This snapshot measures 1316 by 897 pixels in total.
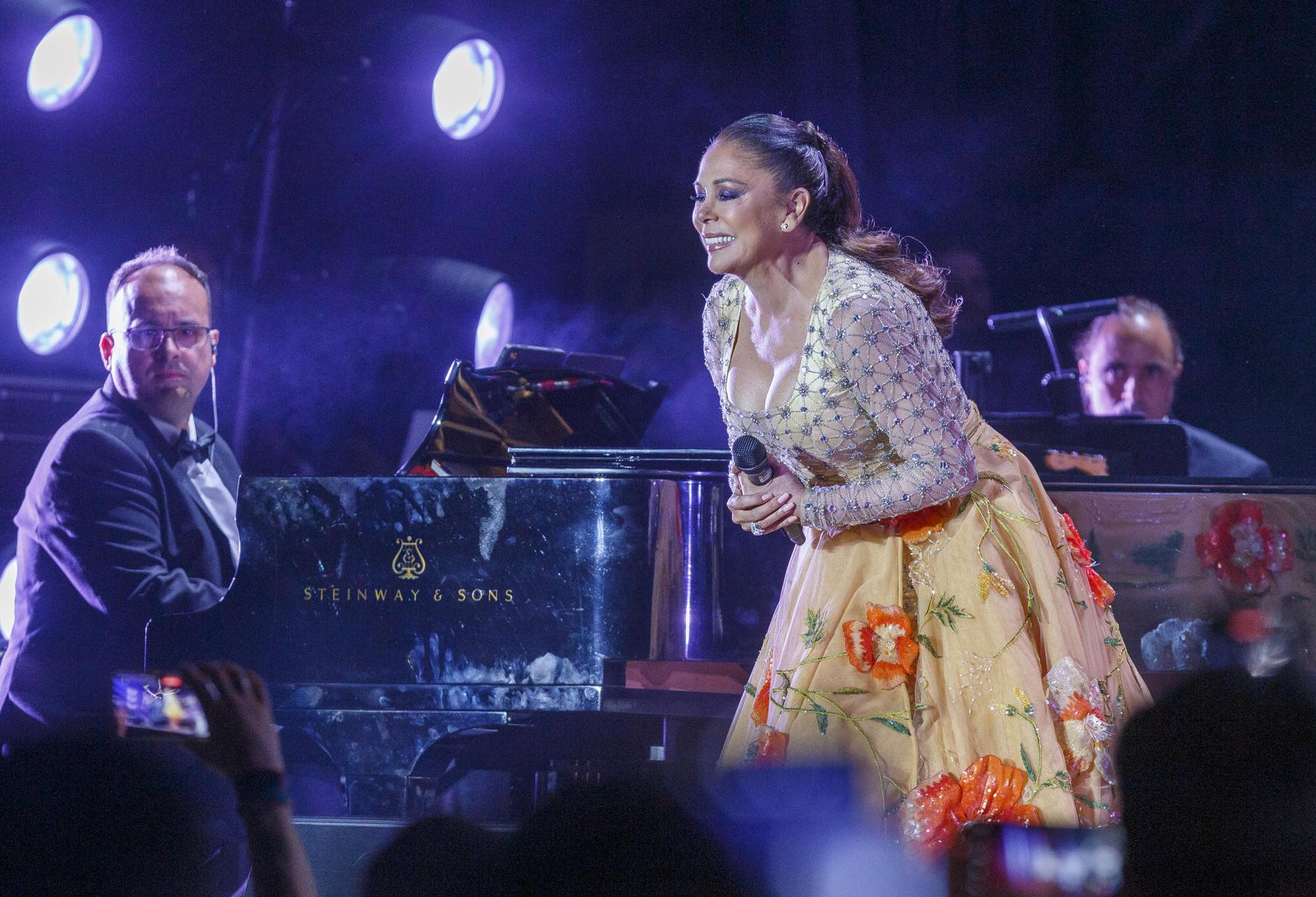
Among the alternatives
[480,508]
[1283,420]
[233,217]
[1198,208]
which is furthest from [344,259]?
[1283,420]

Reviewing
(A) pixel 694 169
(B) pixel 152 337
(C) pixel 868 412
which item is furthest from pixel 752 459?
(A) pixel 694 169

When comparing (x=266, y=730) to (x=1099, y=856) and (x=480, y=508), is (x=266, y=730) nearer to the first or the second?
(x=1099, y=856)

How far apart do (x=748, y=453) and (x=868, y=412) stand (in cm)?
24

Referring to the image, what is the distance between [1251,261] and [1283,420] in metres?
0.78

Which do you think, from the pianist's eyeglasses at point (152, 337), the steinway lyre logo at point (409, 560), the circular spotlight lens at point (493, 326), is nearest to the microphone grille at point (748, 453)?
the steinway lyre logo at point (409, 560)

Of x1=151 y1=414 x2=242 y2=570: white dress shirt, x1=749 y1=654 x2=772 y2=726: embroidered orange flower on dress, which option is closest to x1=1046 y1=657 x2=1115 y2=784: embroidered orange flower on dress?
x1=749 y1=654 x2=772 y2=726: embroidered orange flower on dress

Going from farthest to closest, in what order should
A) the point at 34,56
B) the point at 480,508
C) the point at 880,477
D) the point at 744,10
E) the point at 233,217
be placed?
the point at 744,10
the point at 233,217
the point at 34,56
the point at 480,508
the point at 880,477

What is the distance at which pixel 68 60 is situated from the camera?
5.14 meters

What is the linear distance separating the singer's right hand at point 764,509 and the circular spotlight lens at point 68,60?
12.2ft

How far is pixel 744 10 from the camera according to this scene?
22.0ft

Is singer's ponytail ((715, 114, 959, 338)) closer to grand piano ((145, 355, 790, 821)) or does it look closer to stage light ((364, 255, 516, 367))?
grand piano ((145, 355, 790, 821))

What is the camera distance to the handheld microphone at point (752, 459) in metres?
2.55

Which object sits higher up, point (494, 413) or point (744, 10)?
point (744, 10)

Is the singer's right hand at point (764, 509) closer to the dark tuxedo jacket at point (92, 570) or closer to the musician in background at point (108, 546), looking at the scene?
the musician in background at point (108, 546)
